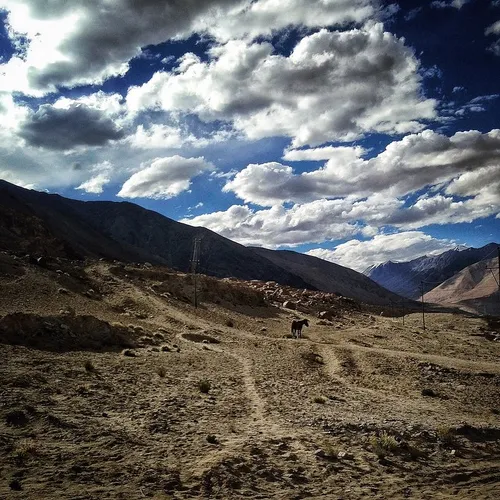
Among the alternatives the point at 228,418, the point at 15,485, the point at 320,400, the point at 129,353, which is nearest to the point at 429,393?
the point at 320,400

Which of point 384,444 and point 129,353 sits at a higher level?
point 129,353

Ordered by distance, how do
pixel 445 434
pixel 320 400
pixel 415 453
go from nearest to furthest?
1. pixel 415 453
2. pixel 445 434
3. pixel 320 400

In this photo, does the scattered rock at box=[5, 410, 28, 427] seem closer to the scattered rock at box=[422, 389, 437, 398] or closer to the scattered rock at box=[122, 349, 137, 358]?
the scattered rock at box=[122, 349, 137, 358]

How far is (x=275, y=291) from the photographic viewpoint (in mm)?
82750

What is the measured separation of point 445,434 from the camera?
14195mm

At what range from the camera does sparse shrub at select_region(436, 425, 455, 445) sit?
14.0 m

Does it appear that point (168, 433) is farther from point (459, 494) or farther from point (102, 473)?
point (459, 494)

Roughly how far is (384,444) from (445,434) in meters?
2.89

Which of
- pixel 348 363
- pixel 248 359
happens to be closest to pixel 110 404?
pixel 248 359

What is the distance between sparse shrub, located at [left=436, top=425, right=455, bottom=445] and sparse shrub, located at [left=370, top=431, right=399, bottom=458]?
6.91 ft

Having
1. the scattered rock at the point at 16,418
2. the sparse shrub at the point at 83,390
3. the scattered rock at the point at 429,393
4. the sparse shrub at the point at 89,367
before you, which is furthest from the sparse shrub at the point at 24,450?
the scattered rock at the point at 429,393

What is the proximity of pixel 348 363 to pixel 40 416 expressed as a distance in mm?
20793

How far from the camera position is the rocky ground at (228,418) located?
387 inches

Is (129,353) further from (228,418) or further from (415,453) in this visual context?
(415,453)
